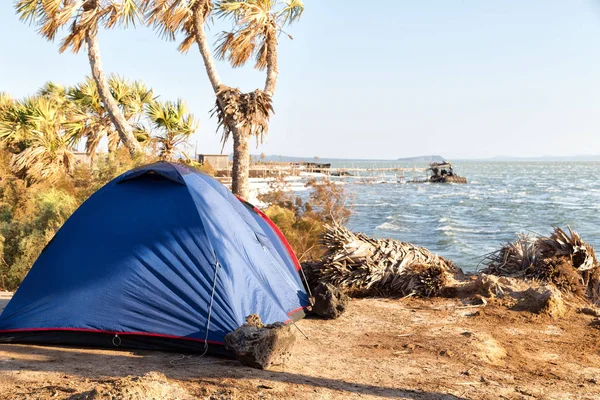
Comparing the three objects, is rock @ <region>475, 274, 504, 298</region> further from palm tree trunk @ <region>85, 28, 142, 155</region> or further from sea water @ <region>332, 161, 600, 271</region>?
palm tree trunk @ <region>85, 28, 142, 155</region>

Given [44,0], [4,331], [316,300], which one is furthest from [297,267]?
[44,0]

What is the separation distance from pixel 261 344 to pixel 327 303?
2235mm

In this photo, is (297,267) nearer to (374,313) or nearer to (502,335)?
(374,313)

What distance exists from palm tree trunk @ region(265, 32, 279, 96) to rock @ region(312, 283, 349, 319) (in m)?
7.85

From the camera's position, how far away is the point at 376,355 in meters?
6.21

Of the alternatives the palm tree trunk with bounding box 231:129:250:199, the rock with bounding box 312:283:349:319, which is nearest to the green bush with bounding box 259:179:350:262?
the palm tree trunk with bounding box 231:129:250:199

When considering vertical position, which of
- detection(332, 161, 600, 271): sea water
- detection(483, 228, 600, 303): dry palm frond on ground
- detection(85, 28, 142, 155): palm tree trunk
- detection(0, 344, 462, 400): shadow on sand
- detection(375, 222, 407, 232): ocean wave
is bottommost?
detection(375, 222, 407, 232): ocean wave

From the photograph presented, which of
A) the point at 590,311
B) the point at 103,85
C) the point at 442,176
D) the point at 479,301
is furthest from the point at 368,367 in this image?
the point at 442,176

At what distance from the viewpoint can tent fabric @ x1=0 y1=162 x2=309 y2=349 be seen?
20.2 feet

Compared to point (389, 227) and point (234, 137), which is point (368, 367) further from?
point (389, 227)

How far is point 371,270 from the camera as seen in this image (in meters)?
9.16

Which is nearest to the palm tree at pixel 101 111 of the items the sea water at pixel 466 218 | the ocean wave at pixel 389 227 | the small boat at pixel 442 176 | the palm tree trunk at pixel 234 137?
the palm tree trunk at pixel 234 137

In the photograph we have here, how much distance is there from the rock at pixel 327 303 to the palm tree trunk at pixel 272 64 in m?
7.85

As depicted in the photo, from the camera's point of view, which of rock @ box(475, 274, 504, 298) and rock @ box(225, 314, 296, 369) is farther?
rock @ box(475, 274, 504, 298)
